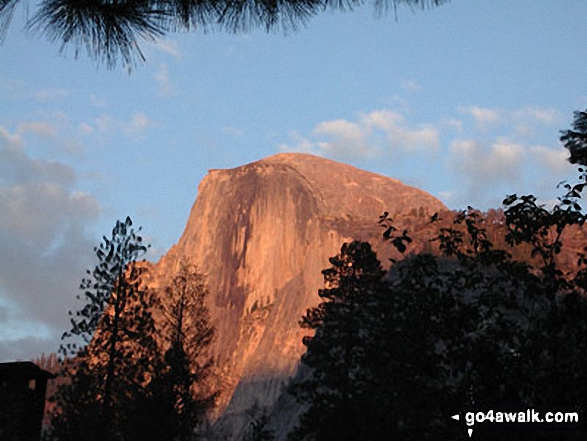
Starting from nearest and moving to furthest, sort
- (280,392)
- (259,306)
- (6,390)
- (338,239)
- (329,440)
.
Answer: (6,390)
(329,440)
(280,392)
(338,239)
(259,306)

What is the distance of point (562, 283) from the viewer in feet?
28.5

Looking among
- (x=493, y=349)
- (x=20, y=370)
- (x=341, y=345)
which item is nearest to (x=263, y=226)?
(x=341, y=345)

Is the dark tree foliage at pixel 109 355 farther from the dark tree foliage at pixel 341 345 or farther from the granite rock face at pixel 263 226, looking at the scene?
the granite rock face at pixel 263 226

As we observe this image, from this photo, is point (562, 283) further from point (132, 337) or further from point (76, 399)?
point (76, 399)

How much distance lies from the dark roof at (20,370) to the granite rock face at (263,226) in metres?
54.7

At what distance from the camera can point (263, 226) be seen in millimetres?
102562

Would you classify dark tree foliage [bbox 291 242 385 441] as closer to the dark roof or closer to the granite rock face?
the dark roof

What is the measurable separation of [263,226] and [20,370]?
263ft

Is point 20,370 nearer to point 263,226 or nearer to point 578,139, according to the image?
point 578,139

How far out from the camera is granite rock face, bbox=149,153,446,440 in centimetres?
8712

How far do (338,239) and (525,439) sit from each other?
71321 millimetres

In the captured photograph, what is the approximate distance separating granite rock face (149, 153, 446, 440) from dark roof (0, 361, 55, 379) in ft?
179

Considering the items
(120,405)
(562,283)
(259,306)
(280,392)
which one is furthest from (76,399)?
(259,306)

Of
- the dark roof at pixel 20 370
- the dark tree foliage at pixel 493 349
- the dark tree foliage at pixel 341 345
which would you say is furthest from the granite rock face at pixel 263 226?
the dark tree foliage at pixel 493 349
